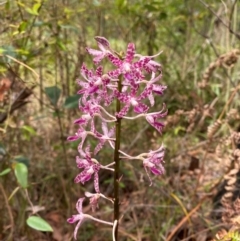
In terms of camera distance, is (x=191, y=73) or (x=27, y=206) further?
(x=191, y=73)

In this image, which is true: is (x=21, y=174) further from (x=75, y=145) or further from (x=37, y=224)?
(x=75, y=145)

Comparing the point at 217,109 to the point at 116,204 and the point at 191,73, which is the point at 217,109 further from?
the point at 116,204

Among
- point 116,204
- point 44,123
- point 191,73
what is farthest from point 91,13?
point 116,204

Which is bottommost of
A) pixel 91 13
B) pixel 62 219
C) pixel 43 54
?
pixel 62 219

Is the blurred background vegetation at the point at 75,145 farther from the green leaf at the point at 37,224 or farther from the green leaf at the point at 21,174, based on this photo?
the green leaf at the point at 37,224

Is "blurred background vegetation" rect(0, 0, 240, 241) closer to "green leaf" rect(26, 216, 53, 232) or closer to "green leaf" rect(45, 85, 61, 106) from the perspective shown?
"green leaf" rect(45, 85, 61, 106)

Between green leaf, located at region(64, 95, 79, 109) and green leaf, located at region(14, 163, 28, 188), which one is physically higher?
green leaf, located at region(64, 95, 79, 109)

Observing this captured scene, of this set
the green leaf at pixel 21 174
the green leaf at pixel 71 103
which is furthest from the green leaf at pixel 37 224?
the green leaf at pixel 71 103

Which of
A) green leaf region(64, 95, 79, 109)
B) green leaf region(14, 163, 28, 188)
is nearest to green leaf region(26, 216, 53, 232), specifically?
green leaf region(14, 163, 28, 188)
